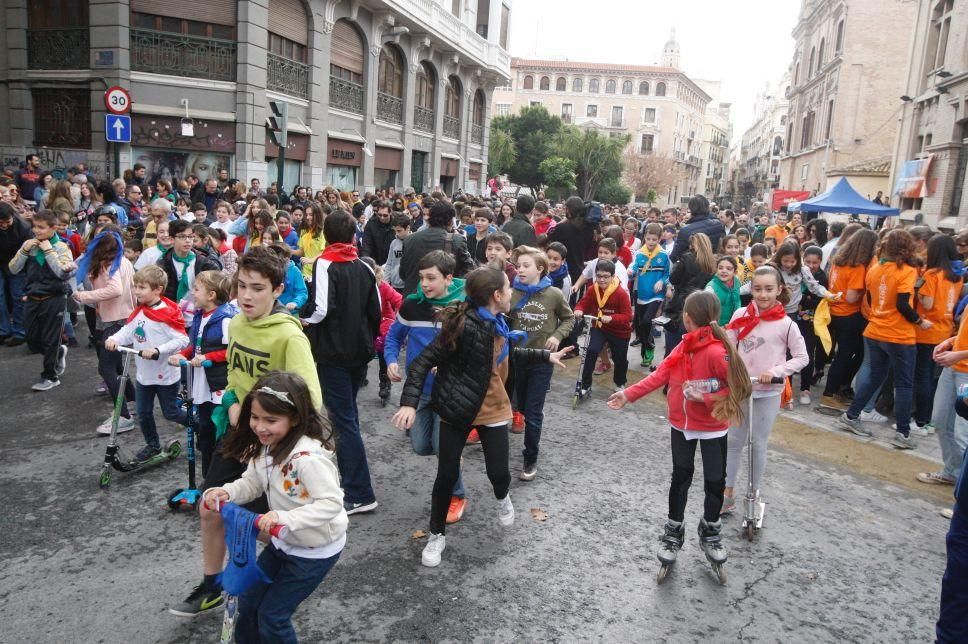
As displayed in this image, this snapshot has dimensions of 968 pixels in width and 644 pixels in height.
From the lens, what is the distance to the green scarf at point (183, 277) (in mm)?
6656

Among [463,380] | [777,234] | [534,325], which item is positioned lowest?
[463,380]

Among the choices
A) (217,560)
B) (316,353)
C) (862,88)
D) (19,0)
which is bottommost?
(217,560)

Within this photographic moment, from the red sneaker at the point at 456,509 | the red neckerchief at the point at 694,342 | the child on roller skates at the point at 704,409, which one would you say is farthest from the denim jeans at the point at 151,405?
the red neckerchief at the point at 694,342

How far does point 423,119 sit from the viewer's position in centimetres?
3011

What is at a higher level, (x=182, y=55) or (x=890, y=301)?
(x=182, y=55)

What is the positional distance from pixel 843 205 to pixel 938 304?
10.8 metres

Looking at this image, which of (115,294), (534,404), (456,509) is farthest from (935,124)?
(115,294)

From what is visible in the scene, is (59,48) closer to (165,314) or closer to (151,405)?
(165,314)

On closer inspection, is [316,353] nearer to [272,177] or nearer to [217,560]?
[217,560]

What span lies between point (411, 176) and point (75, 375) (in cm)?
2287

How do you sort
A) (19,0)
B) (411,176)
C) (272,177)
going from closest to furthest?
(19,0) → (272,177) → (411,176)

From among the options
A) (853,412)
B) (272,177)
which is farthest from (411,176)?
(853,412)

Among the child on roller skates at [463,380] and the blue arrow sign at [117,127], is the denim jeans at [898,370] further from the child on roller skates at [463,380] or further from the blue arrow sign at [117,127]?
the blue arrow sign at [117,127]

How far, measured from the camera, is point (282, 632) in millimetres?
2771
